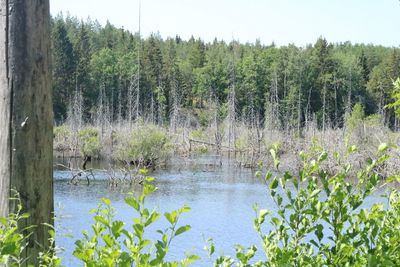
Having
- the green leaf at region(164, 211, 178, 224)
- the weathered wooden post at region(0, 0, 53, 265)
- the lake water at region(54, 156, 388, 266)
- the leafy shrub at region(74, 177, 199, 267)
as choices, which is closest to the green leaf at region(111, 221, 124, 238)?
the leafy shrub at region(74, 177, 199, 267)

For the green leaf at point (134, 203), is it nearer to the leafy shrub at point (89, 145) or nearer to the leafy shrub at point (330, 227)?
the leafy shrub at point (330, 227)

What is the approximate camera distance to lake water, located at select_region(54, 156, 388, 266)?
14047mm

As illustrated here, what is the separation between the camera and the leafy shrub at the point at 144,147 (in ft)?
110

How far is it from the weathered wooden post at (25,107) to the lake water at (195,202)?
768 cm

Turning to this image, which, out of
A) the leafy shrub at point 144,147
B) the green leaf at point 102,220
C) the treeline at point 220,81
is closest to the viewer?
the green leaf at point 102,220

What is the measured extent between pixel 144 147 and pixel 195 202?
13.7m

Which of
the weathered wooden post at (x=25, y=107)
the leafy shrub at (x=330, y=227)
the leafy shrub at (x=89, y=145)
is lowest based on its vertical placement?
the leafy shrub at (x=89, y=145)

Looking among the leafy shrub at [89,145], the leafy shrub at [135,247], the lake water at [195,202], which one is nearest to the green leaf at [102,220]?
the leafy shrub at [135,247]

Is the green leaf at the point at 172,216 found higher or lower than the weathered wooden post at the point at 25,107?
lower

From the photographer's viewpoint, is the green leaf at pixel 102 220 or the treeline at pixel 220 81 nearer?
the green leaf at pixel 102 220

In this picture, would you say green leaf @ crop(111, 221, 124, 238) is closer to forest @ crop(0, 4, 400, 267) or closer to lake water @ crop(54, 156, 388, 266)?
forest @ crop(0, 4, 400, 267)

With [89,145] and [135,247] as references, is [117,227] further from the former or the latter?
[89,145]

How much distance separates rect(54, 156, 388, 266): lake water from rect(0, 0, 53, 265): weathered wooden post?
768 centimetres

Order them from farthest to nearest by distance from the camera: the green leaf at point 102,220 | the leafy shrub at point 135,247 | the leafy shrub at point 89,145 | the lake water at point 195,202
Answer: the leafy shrub at point 89,145 < the lake water at point 195,202 < the green leaf at point 102,220 < the leafy shrub at point 135,247
